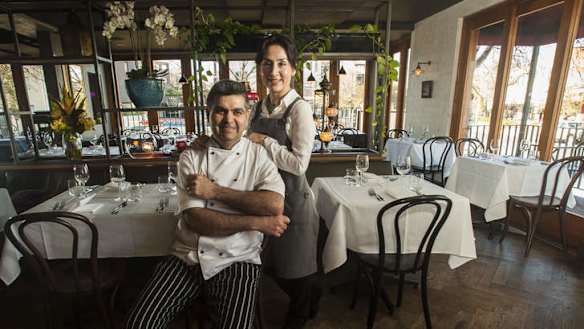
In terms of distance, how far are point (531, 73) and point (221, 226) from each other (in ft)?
14.8

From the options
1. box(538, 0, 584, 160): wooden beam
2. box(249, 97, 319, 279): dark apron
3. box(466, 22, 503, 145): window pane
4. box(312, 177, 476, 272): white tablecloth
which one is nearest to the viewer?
box(249, 97, 319, 279): dark apron

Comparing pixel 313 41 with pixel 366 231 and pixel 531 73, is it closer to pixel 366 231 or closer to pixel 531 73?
pixel 366 231

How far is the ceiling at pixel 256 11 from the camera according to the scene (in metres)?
2.61

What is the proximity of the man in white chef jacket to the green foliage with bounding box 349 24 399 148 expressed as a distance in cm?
157

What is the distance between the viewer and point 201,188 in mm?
1382

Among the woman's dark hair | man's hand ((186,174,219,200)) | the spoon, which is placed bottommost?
the spoon

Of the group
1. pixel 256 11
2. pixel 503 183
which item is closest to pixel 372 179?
pixel 503 183

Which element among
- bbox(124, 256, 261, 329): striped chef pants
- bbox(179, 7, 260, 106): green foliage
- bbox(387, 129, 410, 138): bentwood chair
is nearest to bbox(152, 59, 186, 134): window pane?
bbox(387, 129, 410, 138): bentwood chair

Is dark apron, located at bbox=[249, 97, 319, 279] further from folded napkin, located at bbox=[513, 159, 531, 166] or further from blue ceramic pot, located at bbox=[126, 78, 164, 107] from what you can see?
folded napkin, located at bbox=[513, 159, 531, 166]

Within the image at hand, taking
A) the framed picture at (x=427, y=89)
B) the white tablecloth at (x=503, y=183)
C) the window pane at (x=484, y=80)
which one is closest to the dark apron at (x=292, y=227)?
the white tablecloth at (x=503, y=183)

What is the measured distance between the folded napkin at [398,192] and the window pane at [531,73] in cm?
258

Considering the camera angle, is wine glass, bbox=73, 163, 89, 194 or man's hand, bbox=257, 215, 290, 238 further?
wine glass, bbox=73, 163, 89, 194

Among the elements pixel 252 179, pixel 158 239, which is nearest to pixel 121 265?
pixel 158 239

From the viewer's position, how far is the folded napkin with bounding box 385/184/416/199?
1977mm
